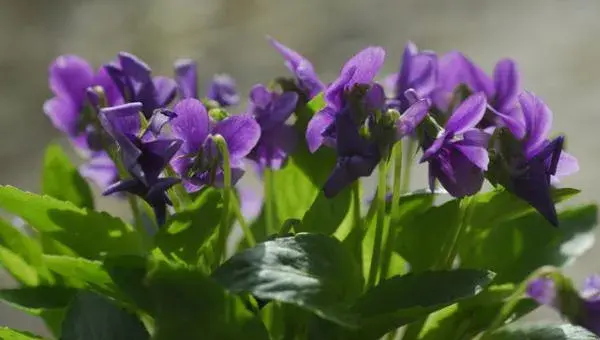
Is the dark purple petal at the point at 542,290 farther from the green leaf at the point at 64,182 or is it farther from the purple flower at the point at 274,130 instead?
the green leaf at the point at 64,182

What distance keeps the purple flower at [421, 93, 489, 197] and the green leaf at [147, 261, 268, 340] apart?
0.11 metres

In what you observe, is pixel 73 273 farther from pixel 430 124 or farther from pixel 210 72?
pixel 210 72

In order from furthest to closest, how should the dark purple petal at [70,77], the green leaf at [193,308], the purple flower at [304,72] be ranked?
the dark purple petal at [70,77]
the purple flower at [304,72]
the green leaf at [193,308]

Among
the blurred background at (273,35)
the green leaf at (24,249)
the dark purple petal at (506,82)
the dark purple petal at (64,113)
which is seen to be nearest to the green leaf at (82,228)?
the green leaf at (24,249)

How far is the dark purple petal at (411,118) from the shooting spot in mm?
443

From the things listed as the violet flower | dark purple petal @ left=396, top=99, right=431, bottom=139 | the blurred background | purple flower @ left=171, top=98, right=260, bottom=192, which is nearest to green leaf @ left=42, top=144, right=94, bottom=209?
the violet flower

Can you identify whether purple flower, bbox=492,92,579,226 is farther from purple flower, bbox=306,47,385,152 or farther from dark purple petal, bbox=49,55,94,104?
dark purple petal, bbox=49,55,94,104

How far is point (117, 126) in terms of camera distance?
0.45 meters

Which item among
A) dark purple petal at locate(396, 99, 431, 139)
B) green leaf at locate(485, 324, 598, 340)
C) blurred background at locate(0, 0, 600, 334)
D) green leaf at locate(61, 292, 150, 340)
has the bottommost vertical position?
blurred background at locate(0, 0, 600, 334)

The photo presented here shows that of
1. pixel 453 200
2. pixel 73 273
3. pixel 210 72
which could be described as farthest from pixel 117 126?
pixel 210 72

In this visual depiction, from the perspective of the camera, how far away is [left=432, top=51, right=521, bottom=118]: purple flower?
0.58 m

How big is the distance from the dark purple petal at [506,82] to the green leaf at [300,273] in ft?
0.56

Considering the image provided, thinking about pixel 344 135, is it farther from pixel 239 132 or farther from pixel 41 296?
pixel 41 296

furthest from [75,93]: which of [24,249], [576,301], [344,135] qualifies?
[576,301]
